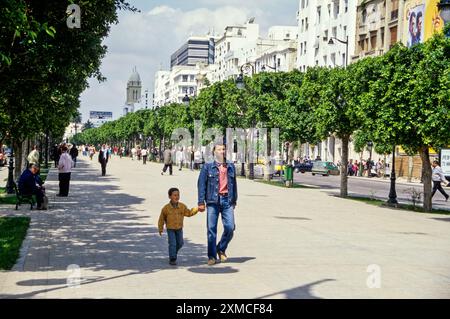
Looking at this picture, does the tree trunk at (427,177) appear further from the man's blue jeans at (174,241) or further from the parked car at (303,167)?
the parked car at (303,167)

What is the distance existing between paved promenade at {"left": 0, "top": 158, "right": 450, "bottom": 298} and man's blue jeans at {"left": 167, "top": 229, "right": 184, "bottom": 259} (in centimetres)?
25

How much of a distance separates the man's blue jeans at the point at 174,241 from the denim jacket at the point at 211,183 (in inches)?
26.5

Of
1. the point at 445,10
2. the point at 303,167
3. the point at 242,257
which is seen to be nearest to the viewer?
the point at 242,257

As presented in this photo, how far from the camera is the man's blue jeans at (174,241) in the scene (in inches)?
423

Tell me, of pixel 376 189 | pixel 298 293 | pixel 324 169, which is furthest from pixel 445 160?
pixel 298 293

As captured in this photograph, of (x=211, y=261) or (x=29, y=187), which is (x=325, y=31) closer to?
(x=29, y=187)

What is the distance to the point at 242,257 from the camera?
11.8 meters

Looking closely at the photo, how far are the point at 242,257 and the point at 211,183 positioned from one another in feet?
5.13

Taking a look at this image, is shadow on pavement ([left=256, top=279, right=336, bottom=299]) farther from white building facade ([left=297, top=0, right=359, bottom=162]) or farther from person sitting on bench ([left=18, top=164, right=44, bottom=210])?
white building facade ([left=297, top=0, right=359, bottom=162])

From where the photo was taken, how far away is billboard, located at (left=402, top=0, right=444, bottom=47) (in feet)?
175

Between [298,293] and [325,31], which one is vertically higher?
[325,31]

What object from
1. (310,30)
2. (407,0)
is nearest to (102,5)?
(407,0)

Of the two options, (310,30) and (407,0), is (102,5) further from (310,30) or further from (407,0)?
(310,30)
